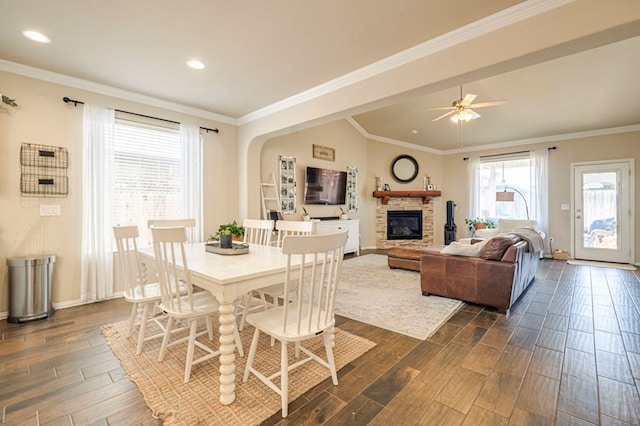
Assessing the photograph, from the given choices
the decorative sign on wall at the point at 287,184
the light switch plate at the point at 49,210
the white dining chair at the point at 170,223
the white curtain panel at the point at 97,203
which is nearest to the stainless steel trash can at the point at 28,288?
the white curtain panel at the point at 97,203

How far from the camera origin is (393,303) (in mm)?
3428

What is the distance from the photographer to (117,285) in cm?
367

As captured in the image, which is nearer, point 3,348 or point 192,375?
point 192,375

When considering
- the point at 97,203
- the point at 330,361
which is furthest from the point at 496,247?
the point at 97,203

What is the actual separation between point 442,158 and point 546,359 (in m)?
6.91

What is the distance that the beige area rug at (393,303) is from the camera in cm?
285

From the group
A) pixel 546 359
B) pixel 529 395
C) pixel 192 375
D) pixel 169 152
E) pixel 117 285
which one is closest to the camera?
pixel 529 395

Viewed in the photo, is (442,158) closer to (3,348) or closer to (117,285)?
(117,285)

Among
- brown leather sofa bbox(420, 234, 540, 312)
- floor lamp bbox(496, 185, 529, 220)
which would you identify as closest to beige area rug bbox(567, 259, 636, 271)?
floor lamp bbox(496, 185, 529, 220)

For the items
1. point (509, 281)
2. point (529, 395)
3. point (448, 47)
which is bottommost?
point (529, 395)

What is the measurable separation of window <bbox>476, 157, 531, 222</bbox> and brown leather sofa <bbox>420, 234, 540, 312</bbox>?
3.87 metres

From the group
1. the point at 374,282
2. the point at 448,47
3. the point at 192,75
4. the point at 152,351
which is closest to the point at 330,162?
the point at 374,282

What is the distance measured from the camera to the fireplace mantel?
7.37 meters

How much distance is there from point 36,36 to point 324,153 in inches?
179
